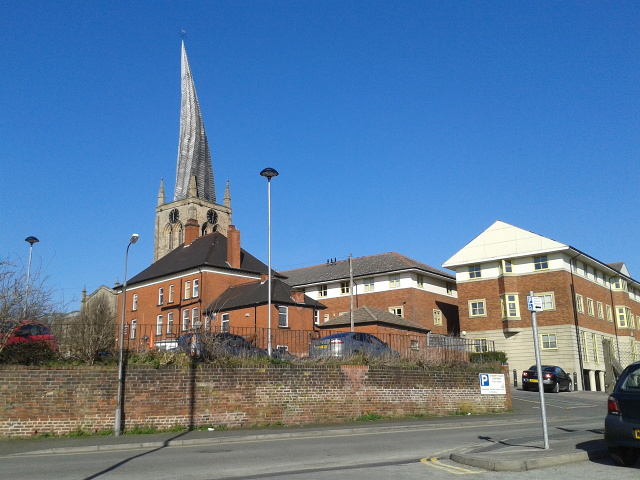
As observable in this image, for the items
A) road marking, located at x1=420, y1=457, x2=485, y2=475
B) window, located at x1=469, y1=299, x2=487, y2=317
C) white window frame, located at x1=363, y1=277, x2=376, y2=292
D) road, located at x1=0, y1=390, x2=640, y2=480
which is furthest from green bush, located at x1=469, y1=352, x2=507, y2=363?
white window frame, located at x1=363, y1=277, x2=376, y2=292

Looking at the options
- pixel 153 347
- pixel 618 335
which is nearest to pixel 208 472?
pixel 153 347

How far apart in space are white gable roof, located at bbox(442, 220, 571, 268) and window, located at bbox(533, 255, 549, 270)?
2.52 ft

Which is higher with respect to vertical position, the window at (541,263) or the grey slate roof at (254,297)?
the window at (541,263)

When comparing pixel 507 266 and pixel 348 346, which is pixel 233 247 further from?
pixel 348 346

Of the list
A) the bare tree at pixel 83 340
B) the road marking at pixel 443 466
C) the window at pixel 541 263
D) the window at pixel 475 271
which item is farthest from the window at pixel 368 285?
the road marking at pixel 443 466

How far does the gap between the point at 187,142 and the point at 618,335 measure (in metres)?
86.1

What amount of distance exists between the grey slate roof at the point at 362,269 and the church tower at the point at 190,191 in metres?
47.1

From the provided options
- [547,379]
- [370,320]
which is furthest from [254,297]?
[547,379]

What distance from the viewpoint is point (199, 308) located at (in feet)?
176

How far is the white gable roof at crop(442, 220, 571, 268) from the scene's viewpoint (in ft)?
153

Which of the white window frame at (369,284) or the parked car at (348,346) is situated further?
the white window frame at (369,284)

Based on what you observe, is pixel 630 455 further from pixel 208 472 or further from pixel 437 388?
pixel 437 388

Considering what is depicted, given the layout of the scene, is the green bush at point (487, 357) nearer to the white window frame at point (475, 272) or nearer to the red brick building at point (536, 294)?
the red brick building at point (536, 294)

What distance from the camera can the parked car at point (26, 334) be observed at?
17797 millimetres
